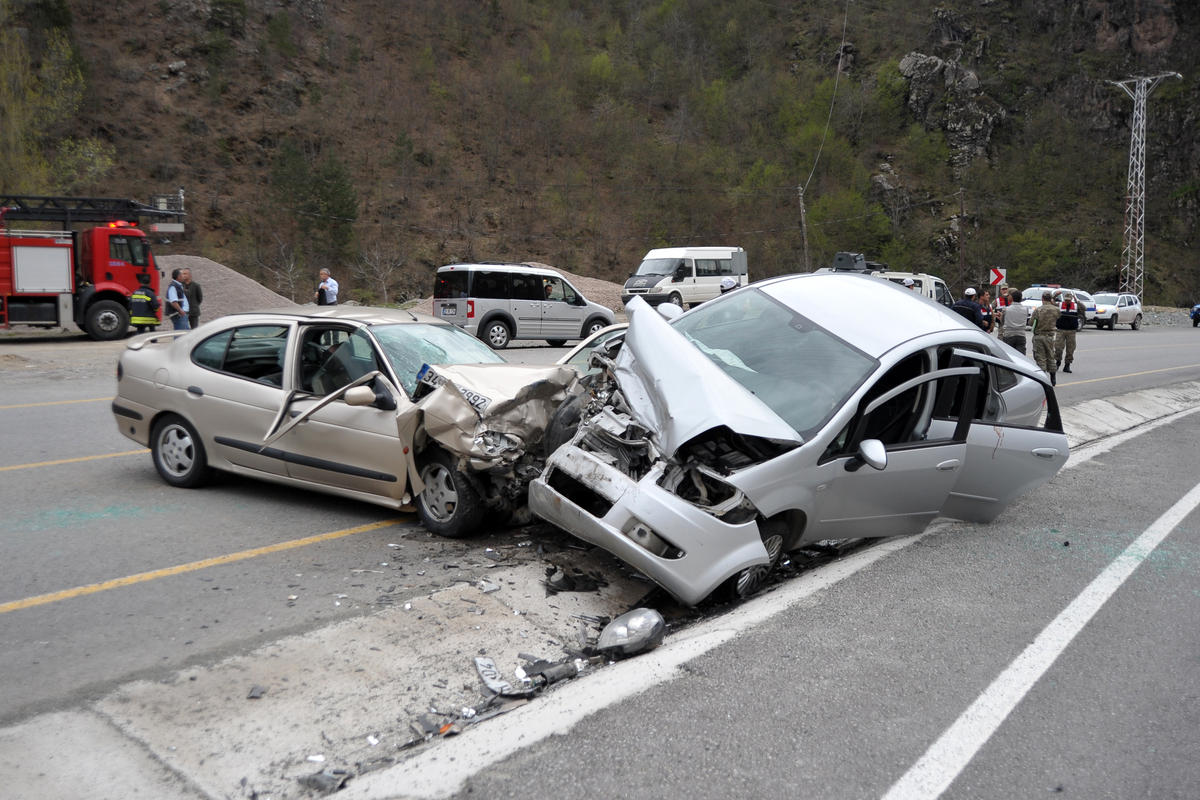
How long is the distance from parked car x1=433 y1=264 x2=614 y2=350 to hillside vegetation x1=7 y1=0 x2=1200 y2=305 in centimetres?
1939

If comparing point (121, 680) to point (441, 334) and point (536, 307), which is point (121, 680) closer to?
point (441, 334)

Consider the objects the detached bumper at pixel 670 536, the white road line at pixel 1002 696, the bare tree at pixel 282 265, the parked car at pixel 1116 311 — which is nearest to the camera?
the white road line at pixel 1002 696

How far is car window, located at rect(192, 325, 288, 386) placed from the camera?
6.86m

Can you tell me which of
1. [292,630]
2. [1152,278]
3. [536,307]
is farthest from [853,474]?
[1152,278]

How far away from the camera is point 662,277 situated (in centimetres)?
3372

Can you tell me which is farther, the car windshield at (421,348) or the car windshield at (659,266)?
the car windshield at (659,266)

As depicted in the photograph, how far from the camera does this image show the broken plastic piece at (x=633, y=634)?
441 cm

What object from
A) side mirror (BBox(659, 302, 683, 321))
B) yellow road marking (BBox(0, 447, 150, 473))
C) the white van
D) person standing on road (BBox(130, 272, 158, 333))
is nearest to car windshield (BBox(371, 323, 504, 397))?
side mirror (BBox(659, 302, 683, 321))

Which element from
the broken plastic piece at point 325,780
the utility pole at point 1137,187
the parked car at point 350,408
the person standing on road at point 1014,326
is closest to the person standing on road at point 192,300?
the parked car at point 350,408

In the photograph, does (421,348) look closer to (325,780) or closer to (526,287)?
(325,780)

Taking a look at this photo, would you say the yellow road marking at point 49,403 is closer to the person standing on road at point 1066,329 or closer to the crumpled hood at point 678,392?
the crumpled hood at point 678,392

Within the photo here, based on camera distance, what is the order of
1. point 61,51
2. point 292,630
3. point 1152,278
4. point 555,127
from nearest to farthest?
point 292,630
point 61,51
point 555,127
point 1152,278

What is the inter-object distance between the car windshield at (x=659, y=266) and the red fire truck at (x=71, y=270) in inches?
703

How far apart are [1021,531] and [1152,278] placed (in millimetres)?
82209
